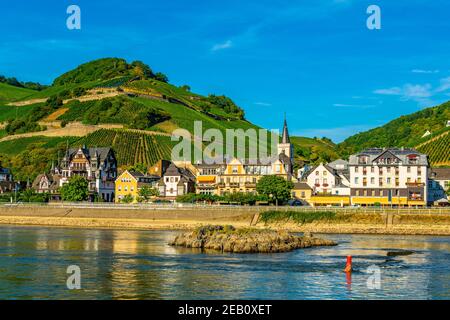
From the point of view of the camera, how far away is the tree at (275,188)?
106562 millimetres

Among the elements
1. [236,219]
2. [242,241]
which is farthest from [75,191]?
[242,241]

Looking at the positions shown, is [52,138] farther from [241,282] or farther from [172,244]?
[241,282]

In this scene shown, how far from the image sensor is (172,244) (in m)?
67.6

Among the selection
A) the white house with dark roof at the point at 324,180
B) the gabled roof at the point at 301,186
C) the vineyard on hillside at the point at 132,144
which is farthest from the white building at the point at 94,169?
the white house with dark roof at the point at 324,180

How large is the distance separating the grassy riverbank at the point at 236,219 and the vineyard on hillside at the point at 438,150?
68.8m

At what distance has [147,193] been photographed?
387ft

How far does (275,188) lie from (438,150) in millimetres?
66310

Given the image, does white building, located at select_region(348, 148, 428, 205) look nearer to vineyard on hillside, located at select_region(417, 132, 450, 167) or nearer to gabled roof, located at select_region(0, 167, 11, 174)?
vineyard on hillside, located at select_region(417, 132, 450, 167)

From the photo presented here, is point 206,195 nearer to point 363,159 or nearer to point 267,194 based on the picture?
point 267,194

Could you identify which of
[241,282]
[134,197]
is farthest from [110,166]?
[241,282]

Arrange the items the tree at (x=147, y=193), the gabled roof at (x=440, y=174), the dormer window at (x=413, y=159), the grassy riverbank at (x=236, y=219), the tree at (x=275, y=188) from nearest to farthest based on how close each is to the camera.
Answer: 1. the grassy riverbank at (x=236, y=219)
2. the dormer window at (x=413, y=159)
3. the tree at (x=275, y=188)
4. the tree at (x=147, y=193)
5. the gabled roof at (x=440, y=174)

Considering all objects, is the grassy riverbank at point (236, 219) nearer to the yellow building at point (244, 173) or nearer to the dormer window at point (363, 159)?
the dormer window at point (363, 159)

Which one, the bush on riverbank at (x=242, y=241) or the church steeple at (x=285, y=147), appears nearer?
the bush on riverbank at (x=242, y=241)

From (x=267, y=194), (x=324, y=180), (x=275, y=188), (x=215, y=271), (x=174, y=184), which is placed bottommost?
(x=215, y=271)
